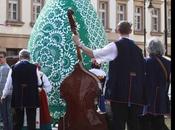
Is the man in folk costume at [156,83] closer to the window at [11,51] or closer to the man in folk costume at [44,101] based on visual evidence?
the man in folk costume at [44,101]

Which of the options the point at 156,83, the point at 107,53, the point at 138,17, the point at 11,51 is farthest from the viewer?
the point at 138,17

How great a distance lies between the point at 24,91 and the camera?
9.62 metres

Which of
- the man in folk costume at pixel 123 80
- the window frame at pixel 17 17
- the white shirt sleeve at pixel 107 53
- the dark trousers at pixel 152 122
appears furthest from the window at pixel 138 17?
the white shirt sleeve at pixel 107 53

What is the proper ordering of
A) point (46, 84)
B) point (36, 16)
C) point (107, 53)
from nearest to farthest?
point (107, 53) < point (46, 84) < point (36, 16)

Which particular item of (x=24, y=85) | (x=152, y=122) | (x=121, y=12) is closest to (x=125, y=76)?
(x=152, y=122)

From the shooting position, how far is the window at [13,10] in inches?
1395

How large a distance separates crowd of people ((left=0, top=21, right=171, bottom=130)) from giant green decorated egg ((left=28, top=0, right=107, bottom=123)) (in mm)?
1122

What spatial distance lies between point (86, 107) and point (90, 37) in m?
3.85

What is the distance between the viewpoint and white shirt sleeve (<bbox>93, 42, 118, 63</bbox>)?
7.24 metres

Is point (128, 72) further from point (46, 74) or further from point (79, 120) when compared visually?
point (46, 74)

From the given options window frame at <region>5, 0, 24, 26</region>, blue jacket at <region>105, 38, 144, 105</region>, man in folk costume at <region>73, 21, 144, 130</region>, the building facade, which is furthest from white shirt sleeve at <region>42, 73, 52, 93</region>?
window frame at <region>5, 0, 24, 26</region>

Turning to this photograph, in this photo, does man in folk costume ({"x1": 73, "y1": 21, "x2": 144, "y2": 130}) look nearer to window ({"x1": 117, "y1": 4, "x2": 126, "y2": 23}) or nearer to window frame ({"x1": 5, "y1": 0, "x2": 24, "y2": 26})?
window frame ({"x1": 5, "y1": 0, "x2": 24, "y2": 26})

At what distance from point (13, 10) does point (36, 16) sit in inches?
68.1

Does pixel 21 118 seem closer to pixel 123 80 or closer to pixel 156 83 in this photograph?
pixel 156 83
